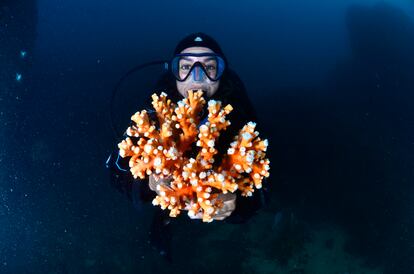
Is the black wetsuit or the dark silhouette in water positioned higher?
the black wetsuit

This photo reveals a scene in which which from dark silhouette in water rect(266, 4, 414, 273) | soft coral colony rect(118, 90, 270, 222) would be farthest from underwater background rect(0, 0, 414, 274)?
soft coral colony rect(118, 90, 270, 222)

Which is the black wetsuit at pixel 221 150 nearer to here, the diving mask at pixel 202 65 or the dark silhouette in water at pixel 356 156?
the diving mask at pixel 202 65

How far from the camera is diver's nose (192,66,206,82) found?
135 inches

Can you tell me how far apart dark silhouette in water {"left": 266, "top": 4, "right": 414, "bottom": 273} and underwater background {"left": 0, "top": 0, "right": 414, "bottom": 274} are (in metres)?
0.05

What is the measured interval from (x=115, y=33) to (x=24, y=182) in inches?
600

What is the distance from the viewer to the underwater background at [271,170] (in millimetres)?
8898

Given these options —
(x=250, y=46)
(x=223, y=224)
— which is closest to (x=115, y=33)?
(x=250, y=46)

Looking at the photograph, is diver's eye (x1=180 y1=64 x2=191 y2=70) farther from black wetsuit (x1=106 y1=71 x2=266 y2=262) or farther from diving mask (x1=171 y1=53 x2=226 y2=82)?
black wetsuit (x1=106 y1=71 x2=266 y2=262)

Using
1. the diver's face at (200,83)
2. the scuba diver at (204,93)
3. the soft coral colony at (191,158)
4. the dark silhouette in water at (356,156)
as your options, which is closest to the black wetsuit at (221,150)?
the scuba diver at (204,93)

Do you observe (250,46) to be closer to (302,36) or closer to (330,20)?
(302,36)

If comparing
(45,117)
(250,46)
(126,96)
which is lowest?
(45,117)

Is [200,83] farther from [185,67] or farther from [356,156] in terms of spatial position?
[356,156]

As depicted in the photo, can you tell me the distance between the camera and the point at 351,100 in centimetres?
1583

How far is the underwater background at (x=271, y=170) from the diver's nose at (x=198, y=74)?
134 cm
